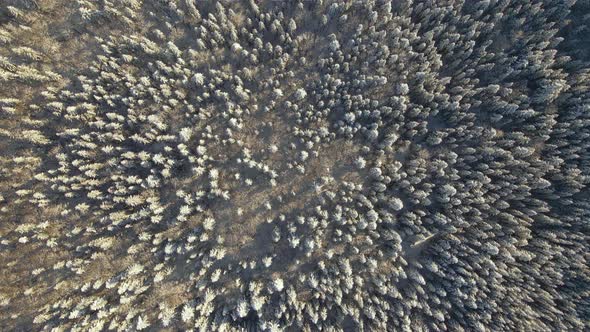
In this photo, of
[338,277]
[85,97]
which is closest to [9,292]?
[85,97]

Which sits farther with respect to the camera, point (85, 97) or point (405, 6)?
point (405, 6)

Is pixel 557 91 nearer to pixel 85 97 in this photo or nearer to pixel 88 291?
pixel 85 97

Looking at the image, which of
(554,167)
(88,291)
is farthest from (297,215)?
(554,167)

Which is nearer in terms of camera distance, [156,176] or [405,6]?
[156,176]

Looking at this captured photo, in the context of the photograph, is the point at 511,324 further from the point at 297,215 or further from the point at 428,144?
the point at 297,215

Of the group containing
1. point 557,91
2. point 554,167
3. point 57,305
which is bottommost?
point 57,305

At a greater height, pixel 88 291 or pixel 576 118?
pixel 576 118
